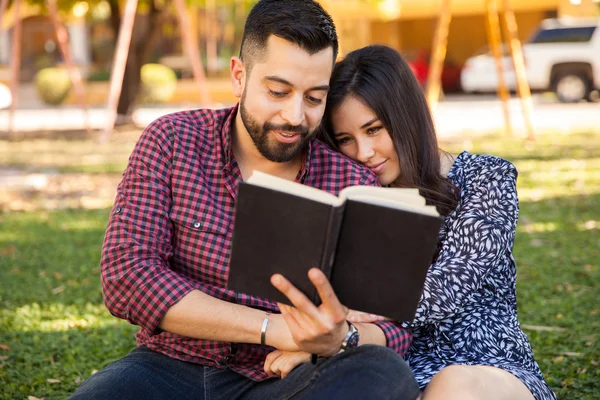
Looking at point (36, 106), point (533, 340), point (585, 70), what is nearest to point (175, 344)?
point (533, 340)

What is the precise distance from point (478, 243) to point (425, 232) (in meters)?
0.94

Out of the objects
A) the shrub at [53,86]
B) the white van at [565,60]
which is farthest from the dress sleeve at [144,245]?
the shrub at [53,86]

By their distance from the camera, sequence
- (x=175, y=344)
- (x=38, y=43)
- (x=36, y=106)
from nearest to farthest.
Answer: (x=175, y=344), (x=36, y=106), (x=38, y=43)

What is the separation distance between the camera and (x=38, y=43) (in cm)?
3447

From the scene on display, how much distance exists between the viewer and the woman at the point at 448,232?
276cm

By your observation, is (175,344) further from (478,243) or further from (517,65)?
(517,65)

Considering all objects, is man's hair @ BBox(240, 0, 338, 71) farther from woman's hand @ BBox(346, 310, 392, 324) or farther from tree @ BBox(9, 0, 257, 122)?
tree @ BBox(9, 0, 257, 122)

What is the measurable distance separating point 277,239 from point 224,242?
27.7 inches

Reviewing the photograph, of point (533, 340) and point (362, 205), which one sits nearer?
point (362, 205)

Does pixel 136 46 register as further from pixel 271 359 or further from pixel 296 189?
pixel 296 189

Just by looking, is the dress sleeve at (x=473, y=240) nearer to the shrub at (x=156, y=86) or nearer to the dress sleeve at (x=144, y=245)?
the dress sleeve at (x=144, y=245)

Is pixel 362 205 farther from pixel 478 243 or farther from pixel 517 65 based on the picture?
pixel 517 65

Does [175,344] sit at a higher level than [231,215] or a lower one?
lower

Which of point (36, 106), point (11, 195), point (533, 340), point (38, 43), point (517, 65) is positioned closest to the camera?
point (533, 340)
